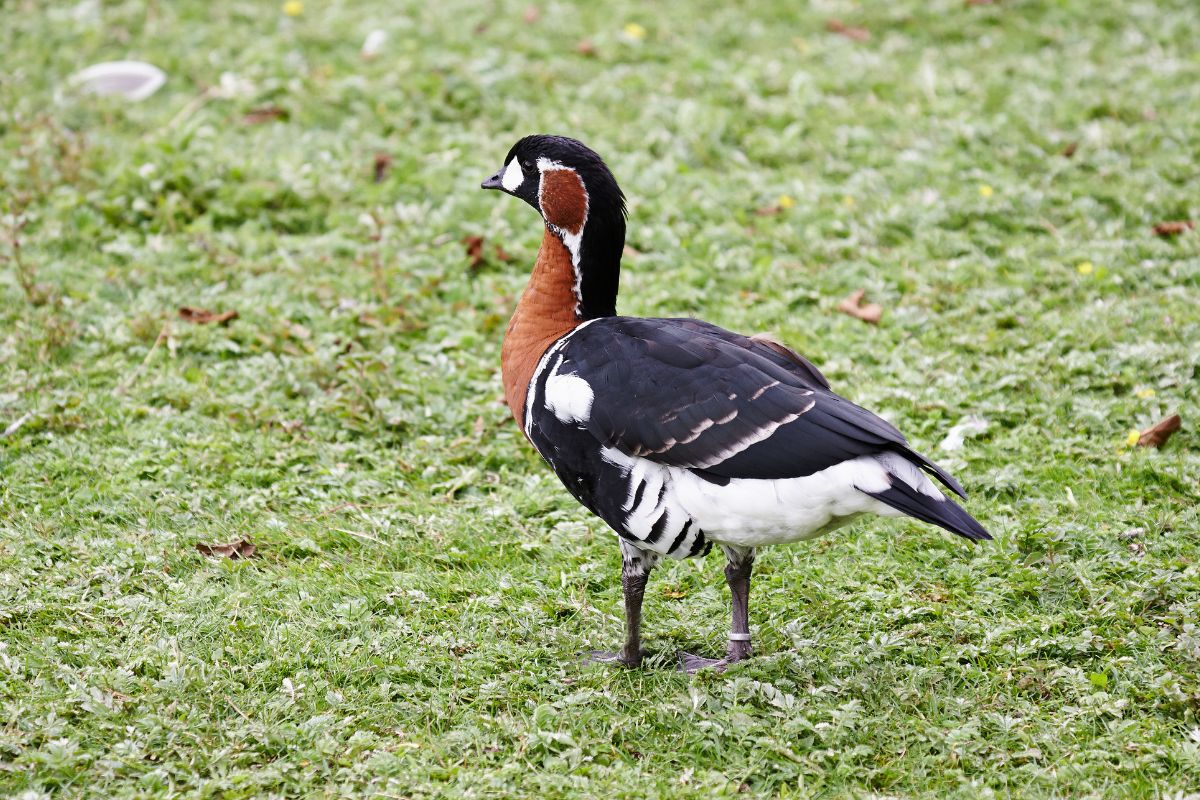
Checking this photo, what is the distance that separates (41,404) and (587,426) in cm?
293

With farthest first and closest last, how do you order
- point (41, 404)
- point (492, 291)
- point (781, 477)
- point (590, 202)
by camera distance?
point (492, 291) → point (41, 404) → point (590, 202) → point (781, 477)

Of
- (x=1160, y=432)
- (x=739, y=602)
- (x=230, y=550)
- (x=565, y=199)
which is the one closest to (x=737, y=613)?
(x=739, y=602)

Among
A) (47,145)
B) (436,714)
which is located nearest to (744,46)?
(47,145)

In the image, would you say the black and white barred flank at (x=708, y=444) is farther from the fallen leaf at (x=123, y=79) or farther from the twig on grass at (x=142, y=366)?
the fallen leaf at (x=123, y=79)

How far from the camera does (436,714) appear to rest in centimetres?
413

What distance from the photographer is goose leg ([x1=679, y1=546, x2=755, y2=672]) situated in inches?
174

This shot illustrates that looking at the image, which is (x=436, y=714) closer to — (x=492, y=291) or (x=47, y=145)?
(x=492, y=291)

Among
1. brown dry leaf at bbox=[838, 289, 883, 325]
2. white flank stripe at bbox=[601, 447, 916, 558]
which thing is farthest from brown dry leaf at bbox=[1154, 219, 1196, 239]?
white flank stripe at bbox=[601, 447, 916, 558]

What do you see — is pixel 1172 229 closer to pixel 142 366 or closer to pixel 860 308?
pixel 860 308

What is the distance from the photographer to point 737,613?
4.47 metres

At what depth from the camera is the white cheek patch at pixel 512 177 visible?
193 inches

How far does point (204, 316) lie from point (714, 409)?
3.50 metres

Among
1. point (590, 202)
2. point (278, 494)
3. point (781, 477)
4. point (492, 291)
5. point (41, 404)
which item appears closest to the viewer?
point (781, 477)

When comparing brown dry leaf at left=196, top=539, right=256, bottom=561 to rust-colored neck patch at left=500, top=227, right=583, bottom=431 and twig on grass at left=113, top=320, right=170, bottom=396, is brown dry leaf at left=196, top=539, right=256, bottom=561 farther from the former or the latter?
twig on grass at left=113, top=320, right=170, bottom=396
